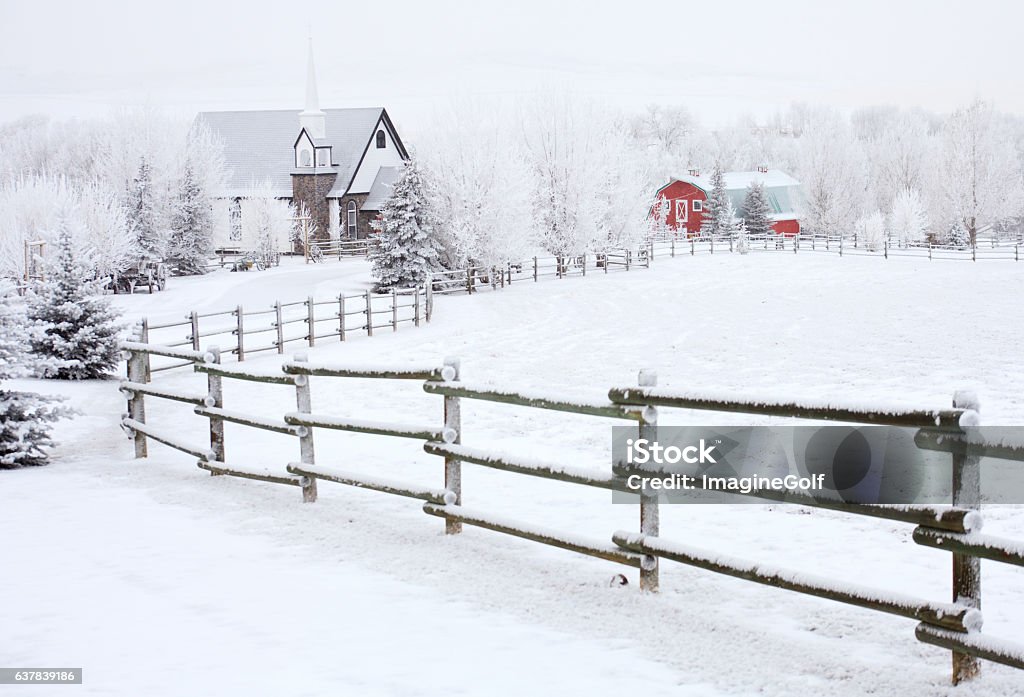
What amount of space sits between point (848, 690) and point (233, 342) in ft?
78.0

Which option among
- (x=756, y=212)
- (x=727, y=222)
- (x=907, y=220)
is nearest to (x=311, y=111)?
(x=727, y=222)

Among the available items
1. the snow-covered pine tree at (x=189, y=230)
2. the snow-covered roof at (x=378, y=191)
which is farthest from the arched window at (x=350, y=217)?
the snow-covered pine tree at (x=189, y=230)

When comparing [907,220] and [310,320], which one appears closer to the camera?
[310,320]

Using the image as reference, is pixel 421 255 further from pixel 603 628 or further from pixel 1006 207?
pixel 1006 207

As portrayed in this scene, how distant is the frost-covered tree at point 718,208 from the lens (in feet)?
257

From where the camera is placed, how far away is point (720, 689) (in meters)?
4.59

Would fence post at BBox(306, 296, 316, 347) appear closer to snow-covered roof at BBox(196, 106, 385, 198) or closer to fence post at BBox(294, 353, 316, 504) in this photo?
fence post at BBox(294, 353, 316, 504)

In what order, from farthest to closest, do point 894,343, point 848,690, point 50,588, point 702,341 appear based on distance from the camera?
1. point 702,341
2. point 894,343
3. point 50,588
4. point 848,690

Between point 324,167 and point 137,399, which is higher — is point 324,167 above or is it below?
above

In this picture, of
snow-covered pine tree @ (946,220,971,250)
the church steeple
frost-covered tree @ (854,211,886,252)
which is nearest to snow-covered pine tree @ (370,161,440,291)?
the church steeple

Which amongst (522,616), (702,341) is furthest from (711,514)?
(702,341)

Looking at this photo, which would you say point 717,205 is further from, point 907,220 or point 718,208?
point 907,220

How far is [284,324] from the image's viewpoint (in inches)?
1228

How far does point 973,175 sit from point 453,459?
78790 millimetres
